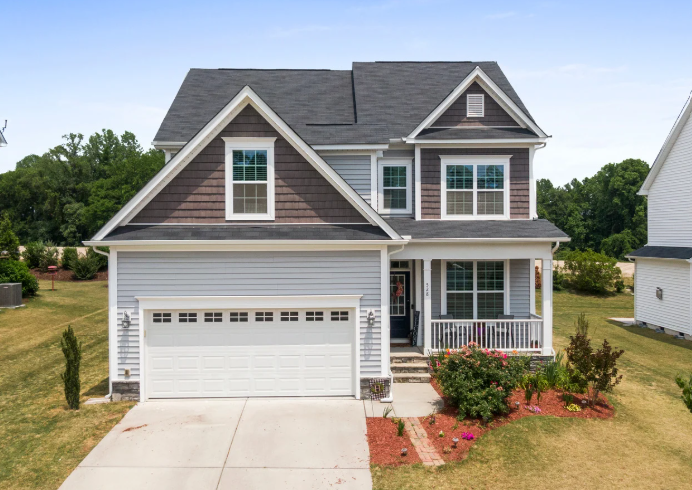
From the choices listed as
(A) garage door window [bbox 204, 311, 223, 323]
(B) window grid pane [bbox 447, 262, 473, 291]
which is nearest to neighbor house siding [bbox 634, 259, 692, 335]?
(B) window grid pane [bbox 447, 262, 473, 291]

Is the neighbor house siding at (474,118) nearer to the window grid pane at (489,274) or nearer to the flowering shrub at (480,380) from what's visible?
the window grid pane at (489,274)

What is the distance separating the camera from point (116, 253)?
10.8 meters

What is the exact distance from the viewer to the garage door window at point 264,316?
36.8 feet

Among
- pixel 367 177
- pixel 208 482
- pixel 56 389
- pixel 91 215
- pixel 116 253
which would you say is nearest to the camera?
pixel 208 482

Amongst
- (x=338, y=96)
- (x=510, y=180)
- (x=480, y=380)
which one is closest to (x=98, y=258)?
(x=338, y=96)

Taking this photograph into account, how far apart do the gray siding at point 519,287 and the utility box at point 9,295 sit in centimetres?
2083

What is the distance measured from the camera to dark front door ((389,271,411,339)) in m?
14.7

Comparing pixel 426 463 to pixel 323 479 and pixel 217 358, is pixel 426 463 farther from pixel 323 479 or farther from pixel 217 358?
pixel 217 358

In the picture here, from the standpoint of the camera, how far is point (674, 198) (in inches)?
741

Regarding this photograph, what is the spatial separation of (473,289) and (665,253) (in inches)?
375

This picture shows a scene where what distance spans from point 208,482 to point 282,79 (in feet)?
46.2

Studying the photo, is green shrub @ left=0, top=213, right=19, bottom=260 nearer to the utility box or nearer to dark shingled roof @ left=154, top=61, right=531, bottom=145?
the utility box

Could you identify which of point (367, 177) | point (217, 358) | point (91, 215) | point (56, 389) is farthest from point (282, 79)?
point (91, 215)

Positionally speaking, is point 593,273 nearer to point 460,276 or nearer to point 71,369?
point 460,276
